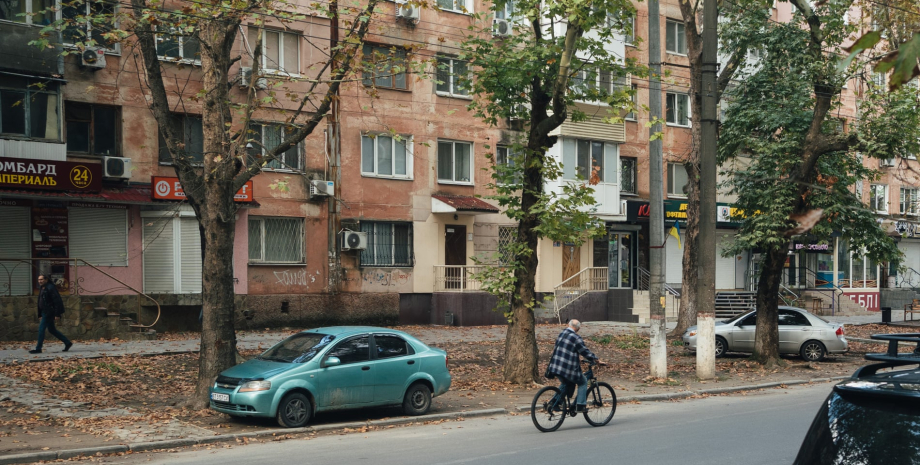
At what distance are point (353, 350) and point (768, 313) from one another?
11618 millimetres

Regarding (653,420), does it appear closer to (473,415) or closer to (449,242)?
(473,415)

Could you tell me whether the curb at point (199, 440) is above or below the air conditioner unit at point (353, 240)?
below

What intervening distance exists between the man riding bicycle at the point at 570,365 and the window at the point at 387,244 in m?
16.5

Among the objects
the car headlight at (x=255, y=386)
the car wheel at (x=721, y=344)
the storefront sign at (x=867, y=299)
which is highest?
the car headlight at (x=255, y=386)

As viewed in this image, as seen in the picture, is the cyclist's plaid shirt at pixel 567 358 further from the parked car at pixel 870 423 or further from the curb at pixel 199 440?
the parked car at pixel 870 423

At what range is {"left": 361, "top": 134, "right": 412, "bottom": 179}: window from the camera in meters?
28.2

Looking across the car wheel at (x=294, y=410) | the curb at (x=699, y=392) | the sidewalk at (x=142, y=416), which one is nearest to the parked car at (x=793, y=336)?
the sidewalk at (x=142, y=416)

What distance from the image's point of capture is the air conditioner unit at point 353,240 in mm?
26984

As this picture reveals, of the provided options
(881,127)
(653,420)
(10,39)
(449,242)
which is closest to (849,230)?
(881,127)

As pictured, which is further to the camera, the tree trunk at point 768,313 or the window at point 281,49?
the window at point 281,49

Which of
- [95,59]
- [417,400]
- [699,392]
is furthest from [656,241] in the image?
[95,59]

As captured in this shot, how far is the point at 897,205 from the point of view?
48406 millimetres

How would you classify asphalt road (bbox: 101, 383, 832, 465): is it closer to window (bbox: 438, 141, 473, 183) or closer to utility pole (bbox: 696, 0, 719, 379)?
utility pole (bbox: 696, 0, 719, 379)

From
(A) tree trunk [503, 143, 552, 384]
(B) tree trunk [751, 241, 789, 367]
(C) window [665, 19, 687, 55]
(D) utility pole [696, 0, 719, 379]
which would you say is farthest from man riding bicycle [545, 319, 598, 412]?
(C) window [665, 19, 687, 55]
